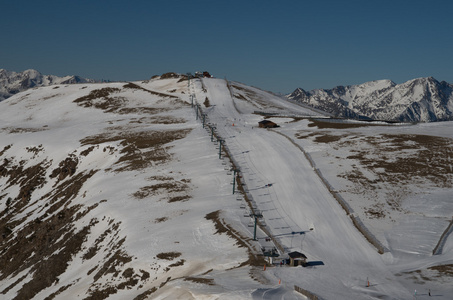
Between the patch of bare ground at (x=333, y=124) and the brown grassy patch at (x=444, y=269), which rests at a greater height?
the patch of bare ground at (x=333, y=124)

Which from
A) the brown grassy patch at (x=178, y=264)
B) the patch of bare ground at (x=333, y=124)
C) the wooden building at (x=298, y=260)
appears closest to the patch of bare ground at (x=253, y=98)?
the patch of bare ground at (x=333, y=124)

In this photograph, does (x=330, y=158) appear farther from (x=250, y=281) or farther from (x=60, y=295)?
(x=60, y=295)

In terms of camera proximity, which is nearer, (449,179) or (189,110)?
(449,179)

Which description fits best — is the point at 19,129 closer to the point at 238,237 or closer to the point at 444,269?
the point at 238,237

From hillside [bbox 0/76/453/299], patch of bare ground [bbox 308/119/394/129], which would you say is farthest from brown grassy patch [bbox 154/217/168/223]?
patch of bare ground [bbox 308/119/394/129]

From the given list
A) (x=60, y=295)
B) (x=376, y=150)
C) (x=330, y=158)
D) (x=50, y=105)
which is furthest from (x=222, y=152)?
(x=50, y=105)

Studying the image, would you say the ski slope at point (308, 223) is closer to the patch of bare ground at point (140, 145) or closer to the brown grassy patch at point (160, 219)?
the brown grassy patch at point (160, 219)

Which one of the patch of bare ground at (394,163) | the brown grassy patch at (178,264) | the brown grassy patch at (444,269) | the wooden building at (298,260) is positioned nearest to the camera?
the brown grassy patch at (444,269)
